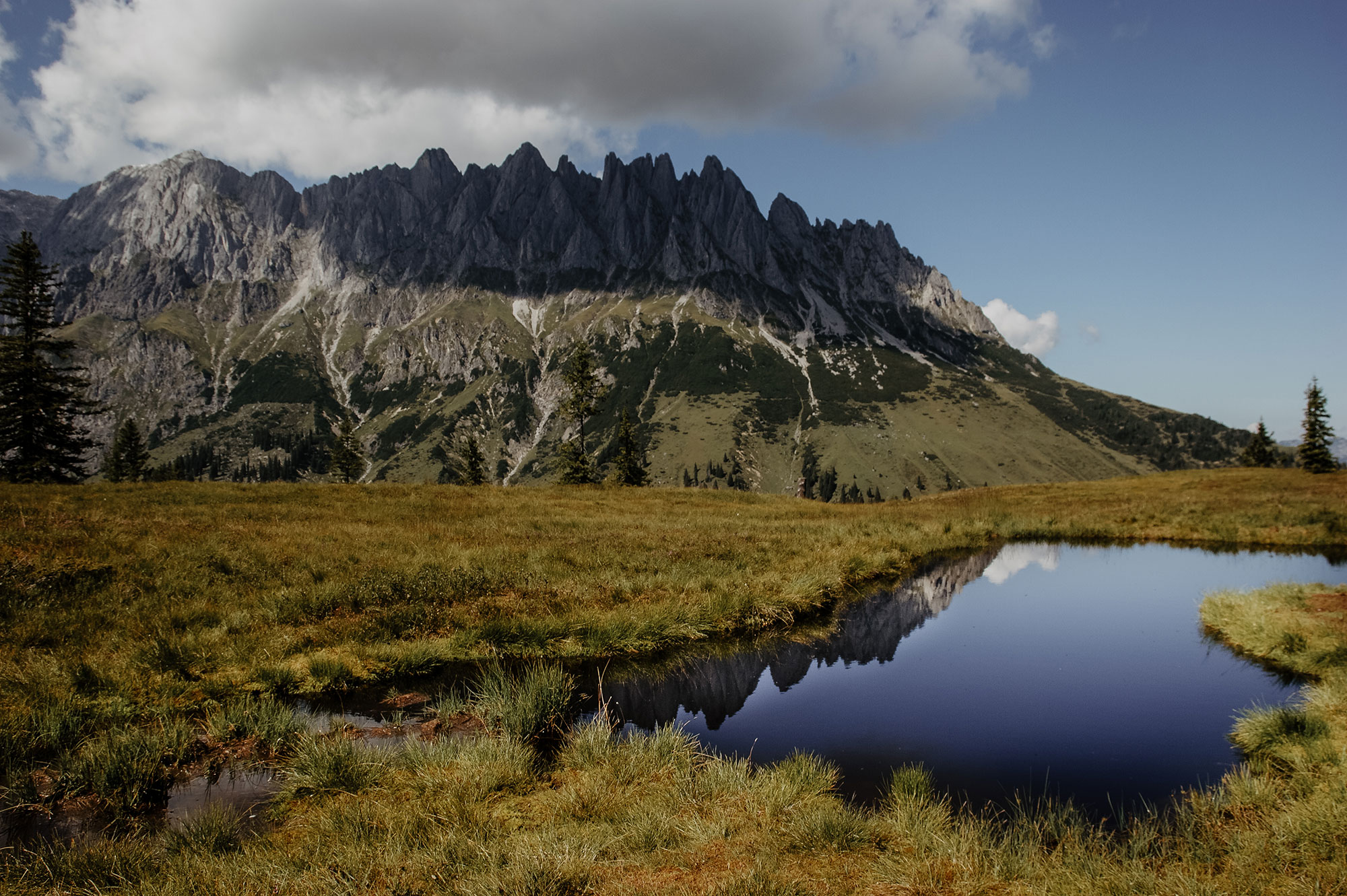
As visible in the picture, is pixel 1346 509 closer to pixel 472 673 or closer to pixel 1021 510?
pixel 1021 510

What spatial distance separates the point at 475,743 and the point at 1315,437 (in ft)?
409

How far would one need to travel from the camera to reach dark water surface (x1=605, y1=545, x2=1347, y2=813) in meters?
10.7

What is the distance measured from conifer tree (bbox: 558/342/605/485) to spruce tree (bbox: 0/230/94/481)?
38.2 metres

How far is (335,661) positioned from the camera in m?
13.8

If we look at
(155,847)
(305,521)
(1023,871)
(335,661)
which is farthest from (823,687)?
(305,521)

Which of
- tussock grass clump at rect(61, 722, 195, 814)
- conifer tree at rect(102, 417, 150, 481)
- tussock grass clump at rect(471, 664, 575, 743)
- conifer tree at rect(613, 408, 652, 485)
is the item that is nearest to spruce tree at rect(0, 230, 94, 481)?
conifer tree at rect(102, 417, 150, 481)

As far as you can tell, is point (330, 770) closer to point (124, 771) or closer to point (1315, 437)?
point (124, 771)

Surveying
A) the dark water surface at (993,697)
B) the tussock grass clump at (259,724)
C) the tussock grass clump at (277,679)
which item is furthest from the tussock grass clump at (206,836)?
the dark water surface at (993,697)

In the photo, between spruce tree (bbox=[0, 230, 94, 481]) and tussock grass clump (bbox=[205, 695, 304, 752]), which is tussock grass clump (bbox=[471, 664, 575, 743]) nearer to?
tussock grass clump (bbox=[205, 695, 304, 752])

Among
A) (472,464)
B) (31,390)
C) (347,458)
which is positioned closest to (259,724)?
(31,390)

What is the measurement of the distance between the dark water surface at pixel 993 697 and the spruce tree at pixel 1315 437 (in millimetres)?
95734

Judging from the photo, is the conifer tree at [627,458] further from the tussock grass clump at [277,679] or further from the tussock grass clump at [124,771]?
the tussock grass clump at [124,771]

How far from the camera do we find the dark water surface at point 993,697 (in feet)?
35.1

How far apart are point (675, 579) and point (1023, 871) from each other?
50.6 feet
